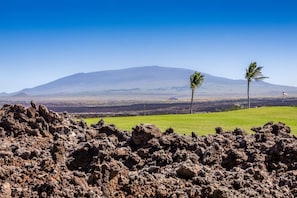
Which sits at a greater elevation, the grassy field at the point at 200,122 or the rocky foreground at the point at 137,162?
the rocky foreground at the point at 137,162

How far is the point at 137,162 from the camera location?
10961 millimetres

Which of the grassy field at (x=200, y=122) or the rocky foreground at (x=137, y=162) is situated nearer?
the rocky foreground at (x=137, y=162)

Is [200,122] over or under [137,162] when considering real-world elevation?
under

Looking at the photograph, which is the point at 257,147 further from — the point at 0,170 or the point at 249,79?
the point at 249,79

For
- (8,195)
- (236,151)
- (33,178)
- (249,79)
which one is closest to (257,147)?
(236,151)

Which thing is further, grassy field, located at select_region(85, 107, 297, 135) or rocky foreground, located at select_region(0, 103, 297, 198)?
grassy field, located at select_region(85, 107, 297, 135)

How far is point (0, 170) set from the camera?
27.4 ft

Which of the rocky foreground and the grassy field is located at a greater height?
the rocky foreground

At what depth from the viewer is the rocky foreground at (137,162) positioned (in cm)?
772

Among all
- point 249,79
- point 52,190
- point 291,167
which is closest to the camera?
point 52,190

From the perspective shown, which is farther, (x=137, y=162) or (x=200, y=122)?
(x=200, y=122)

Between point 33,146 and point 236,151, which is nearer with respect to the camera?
point 236,151

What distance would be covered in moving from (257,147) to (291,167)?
144 cm

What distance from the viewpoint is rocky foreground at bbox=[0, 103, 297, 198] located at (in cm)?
772
